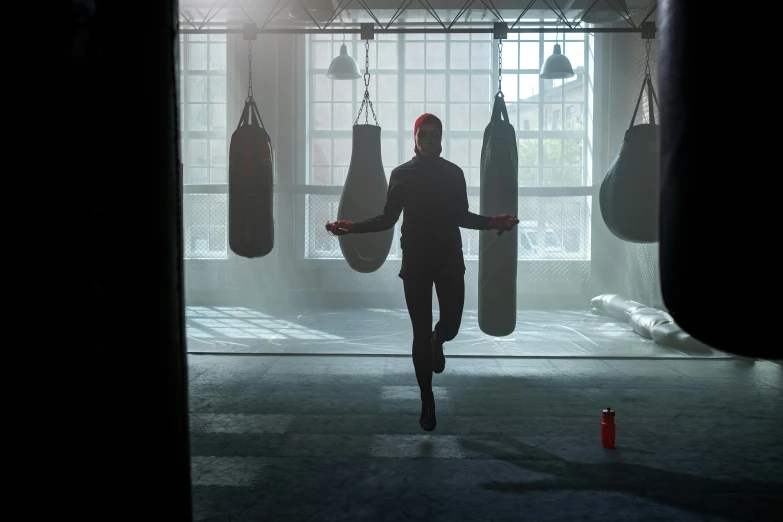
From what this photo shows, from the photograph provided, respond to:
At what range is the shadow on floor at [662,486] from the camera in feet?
8.20

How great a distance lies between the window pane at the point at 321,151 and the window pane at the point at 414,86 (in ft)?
4.63

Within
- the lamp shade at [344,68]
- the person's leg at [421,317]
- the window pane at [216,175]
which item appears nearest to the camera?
the person's leg at [421,317]

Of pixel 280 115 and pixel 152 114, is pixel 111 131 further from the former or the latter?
pixel 280 115

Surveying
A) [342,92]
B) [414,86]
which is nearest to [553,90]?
[414,86]

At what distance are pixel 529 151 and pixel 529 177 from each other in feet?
1.33

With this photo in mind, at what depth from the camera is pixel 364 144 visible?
5.63 meters

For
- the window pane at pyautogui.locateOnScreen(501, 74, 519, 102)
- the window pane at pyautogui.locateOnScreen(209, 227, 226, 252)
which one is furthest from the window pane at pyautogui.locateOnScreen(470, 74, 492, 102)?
the window pane at pyautogui.locateOnScreen(209, 227, 226, 252)

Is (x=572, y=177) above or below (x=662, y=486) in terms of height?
above

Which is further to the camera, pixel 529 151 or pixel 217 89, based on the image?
pixel 529 151

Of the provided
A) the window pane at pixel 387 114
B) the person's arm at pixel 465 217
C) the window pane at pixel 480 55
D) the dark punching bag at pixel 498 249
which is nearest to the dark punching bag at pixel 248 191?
the dark punching bag at pixel 498 249

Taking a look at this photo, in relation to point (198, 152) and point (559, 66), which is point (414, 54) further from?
point (198, 152)

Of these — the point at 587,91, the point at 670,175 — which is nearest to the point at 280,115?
the point at 587,91

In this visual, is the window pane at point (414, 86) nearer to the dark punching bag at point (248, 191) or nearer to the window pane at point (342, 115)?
the window pane at point (342, 115)

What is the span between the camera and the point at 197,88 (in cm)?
1079
